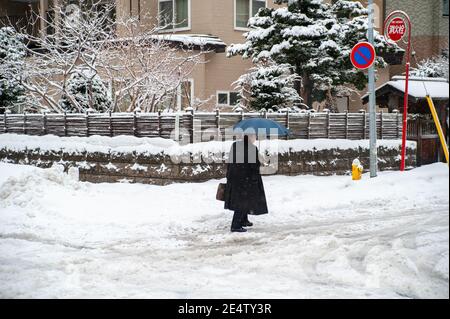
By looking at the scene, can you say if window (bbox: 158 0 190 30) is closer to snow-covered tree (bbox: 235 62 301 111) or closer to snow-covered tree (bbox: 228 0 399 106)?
snow-covered tree (bbox: 228 0 399 106)

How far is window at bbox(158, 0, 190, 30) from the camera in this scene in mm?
22359

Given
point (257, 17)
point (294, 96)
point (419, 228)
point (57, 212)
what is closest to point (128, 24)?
point (257, 17)

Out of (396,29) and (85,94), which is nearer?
(396,29)

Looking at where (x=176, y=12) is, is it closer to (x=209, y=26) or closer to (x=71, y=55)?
(x=209, y=26)

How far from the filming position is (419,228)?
865 centimetres

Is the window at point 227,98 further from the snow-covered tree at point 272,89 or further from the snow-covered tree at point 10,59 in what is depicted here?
the snow-covered tree at point 10,59

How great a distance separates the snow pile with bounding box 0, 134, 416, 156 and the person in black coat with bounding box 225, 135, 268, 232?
437cm

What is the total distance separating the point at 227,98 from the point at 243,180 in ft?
43.0

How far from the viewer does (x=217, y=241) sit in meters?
8.49

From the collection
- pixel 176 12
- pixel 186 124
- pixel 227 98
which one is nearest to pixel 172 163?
pixel 186 124

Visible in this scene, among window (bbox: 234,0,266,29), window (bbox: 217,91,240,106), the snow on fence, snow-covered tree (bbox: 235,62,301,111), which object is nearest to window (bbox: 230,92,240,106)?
window (bbox: 217,91,240,106)

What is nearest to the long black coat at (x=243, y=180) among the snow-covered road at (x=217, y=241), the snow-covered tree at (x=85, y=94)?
the snow-covered road at (x=217, y=241)

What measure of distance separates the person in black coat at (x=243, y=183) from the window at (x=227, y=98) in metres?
12.8
